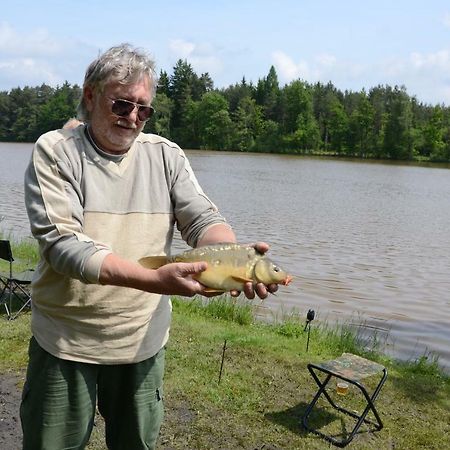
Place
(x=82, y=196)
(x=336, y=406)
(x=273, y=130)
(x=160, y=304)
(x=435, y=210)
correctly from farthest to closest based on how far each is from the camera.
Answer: (x=273, y=130)
(x=435, y=210)
(x=336, y=406)
(x=160, y=304)
(x=82, y=196)

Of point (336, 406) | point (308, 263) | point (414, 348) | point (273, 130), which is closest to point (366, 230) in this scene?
point (308, 263)

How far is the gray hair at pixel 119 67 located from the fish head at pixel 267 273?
0.96 m

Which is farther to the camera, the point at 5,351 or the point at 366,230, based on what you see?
the point at 366,230

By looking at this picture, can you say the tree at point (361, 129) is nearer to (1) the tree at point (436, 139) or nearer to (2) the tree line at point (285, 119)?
(2) the tree line at point (285, 119)

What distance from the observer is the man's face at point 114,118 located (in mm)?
2539

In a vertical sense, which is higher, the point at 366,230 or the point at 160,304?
the point at 160,304

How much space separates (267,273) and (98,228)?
0.75 m

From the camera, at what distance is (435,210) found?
84.4ft

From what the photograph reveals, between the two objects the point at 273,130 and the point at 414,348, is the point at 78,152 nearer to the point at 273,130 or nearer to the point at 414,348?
the point at 414,348

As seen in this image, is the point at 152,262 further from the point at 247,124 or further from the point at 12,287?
the point at 247,124

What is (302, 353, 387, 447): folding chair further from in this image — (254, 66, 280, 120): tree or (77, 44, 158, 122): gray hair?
(254, 66, 280, 120): tree

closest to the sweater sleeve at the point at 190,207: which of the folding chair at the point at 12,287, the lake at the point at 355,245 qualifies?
the folding chair at the point at 12,287

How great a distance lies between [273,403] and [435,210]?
2216cm

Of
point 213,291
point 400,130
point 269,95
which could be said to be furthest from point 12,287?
point 269,95
